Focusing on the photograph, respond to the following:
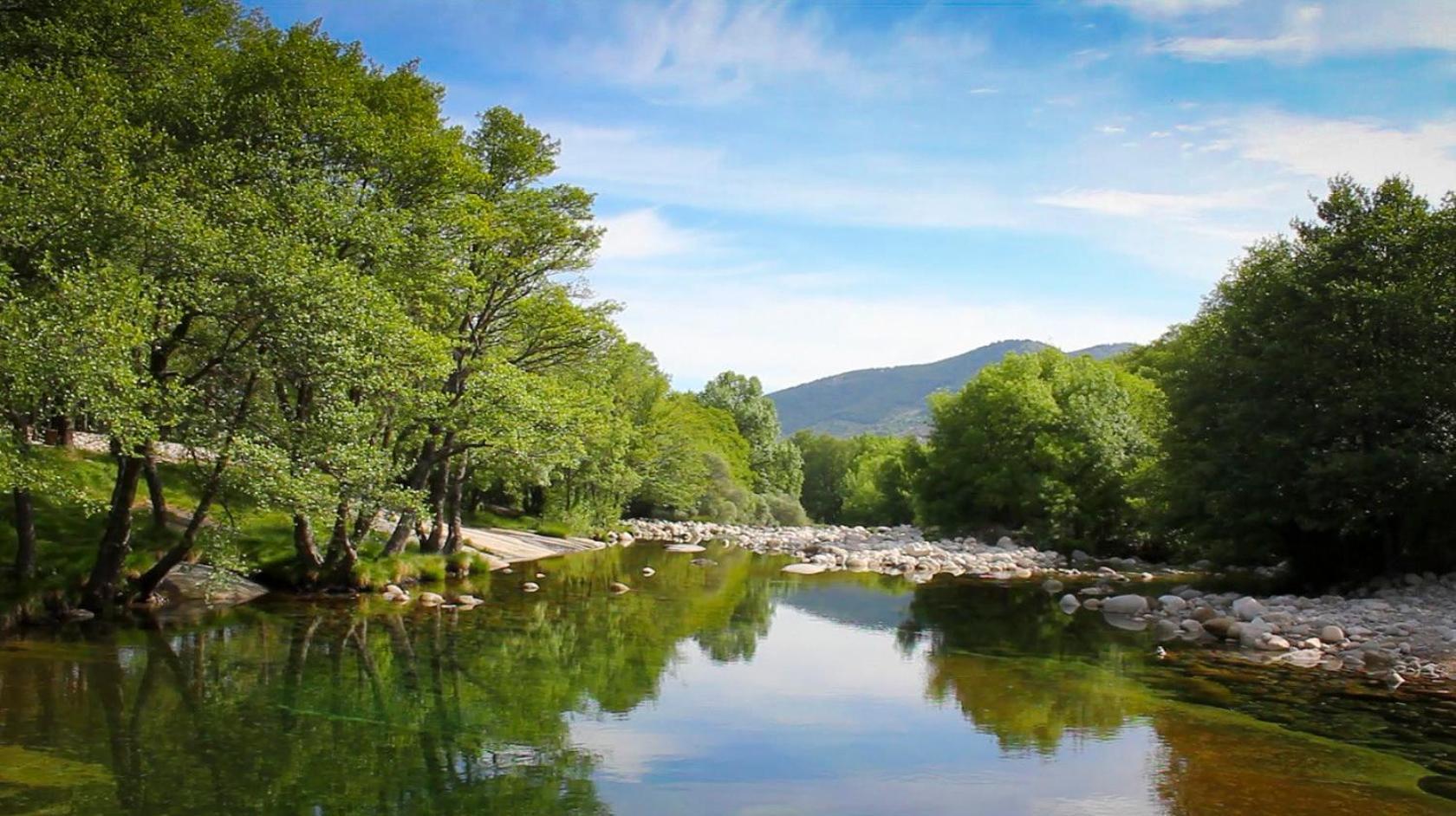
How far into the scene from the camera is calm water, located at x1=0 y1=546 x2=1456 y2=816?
12461 millimetres

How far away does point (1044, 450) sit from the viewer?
55.4 m

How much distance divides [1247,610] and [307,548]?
27.4 meters

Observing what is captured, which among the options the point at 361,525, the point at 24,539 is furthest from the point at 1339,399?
the point at 24,539

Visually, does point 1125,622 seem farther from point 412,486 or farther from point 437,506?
point 437,506

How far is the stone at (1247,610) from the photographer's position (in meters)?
28.8

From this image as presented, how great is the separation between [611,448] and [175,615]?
31081 mm

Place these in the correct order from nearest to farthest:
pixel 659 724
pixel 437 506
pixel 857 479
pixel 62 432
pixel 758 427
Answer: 1. pixel 659 724
2. pixel 62 432
3. pixel 437 506
4. pixel 758 427
5. pixel 857 479

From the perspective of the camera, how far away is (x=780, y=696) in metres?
19.3

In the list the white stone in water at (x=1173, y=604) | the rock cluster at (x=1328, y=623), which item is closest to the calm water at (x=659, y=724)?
the rock cluster at (x=1328, y=623)

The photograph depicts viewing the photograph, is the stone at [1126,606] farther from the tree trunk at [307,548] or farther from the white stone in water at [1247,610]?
the tree trunk at [307,548]

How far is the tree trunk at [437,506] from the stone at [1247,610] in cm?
2540

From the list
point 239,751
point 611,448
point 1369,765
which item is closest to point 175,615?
point 239,751

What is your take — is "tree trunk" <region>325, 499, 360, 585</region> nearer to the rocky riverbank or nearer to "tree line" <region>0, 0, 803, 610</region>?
"tree line" <region>0, 0, 803, 610</region>

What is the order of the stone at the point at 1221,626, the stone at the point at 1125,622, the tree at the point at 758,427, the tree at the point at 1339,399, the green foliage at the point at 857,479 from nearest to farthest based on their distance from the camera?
1. the stone at the point at 1221,626
2. the stone at the point at 1125,622
3. the tree at the point at 1339,399
4. the green foliage at the point at 857,479
5. the tree at the point at 758,427
